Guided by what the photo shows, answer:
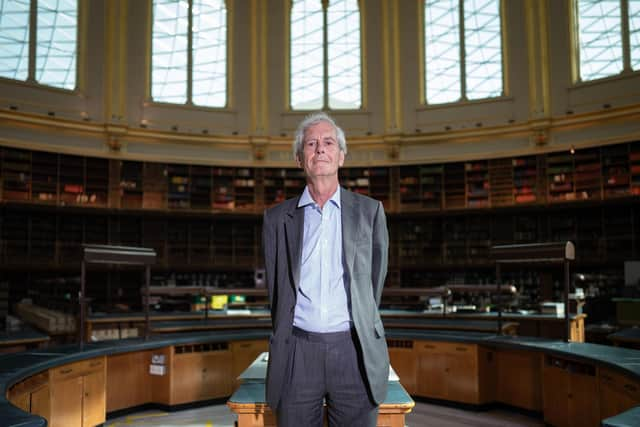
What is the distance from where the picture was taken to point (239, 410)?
9.12ft

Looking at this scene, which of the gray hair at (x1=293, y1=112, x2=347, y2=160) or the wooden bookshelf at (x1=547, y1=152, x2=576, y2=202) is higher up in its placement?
the wooden bookshelf at (x1=547, y1=152, x2=576, y2=202)

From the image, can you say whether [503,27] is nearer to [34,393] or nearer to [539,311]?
[539,311]

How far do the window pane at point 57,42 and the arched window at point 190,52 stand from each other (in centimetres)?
152

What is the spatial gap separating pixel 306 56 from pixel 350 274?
11778 millimetres

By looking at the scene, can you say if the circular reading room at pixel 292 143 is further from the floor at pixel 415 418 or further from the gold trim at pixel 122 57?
the floor at pixel 415 418

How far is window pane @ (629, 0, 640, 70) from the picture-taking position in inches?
416

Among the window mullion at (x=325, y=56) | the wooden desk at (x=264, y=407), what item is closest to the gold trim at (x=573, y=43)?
the window mullion at (x=325, y=56)

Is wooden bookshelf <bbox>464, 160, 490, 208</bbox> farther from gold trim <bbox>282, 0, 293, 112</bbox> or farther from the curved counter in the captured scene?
the curved counter

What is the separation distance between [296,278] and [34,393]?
2.77m

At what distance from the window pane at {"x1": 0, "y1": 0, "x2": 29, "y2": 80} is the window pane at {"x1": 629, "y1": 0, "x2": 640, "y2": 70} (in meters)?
10.8

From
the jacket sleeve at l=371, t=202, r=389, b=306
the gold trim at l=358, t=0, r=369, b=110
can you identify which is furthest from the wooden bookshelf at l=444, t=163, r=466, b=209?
the jacket sleeve at l=371, t=202, r=389, b=306

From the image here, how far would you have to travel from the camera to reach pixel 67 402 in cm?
417

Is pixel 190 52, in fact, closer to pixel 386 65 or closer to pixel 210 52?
pixel 210 52

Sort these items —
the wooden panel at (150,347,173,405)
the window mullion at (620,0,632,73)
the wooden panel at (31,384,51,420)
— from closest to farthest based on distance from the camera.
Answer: the wooden panel at (31,384,51,420)
the wooden panel at (150,347,173,405)
the window mullion at (620,0,632,73)
